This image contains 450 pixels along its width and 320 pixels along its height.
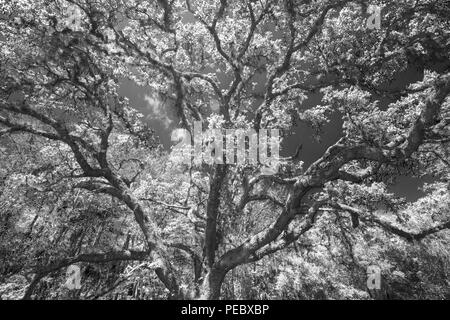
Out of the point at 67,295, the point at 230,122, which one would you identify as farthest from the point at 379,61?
the point at 67,295

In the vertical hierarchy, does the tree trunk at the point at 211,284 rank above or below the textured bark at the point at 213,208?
below

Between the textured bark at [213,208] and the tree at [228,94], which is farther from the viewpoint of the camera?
the textured bark at [213,208]

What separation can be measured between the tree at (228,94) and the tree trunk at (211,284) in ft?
0.11

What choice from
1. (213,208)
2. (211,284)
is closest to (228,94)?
(213,208)

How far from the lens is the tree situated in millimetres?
7551

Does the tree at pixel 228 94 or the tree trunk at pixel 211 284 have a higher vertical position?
the tree at pixel 228 94

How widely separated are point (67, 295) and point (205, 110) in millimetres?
10172

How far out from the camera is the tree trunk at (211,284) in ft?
25.7

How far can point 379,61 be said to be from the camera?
→ 25.6ft

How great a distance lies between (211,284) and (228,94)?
6091 millimetres

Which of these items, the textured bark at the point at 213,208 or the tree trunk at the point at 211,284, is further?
the textured bark at the point at 213,208

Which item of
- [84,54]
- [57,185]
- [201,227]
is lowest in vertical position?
[201,227]

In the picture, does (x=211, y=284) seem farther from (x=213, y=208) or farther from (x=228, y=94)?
(x=228, y=94)
